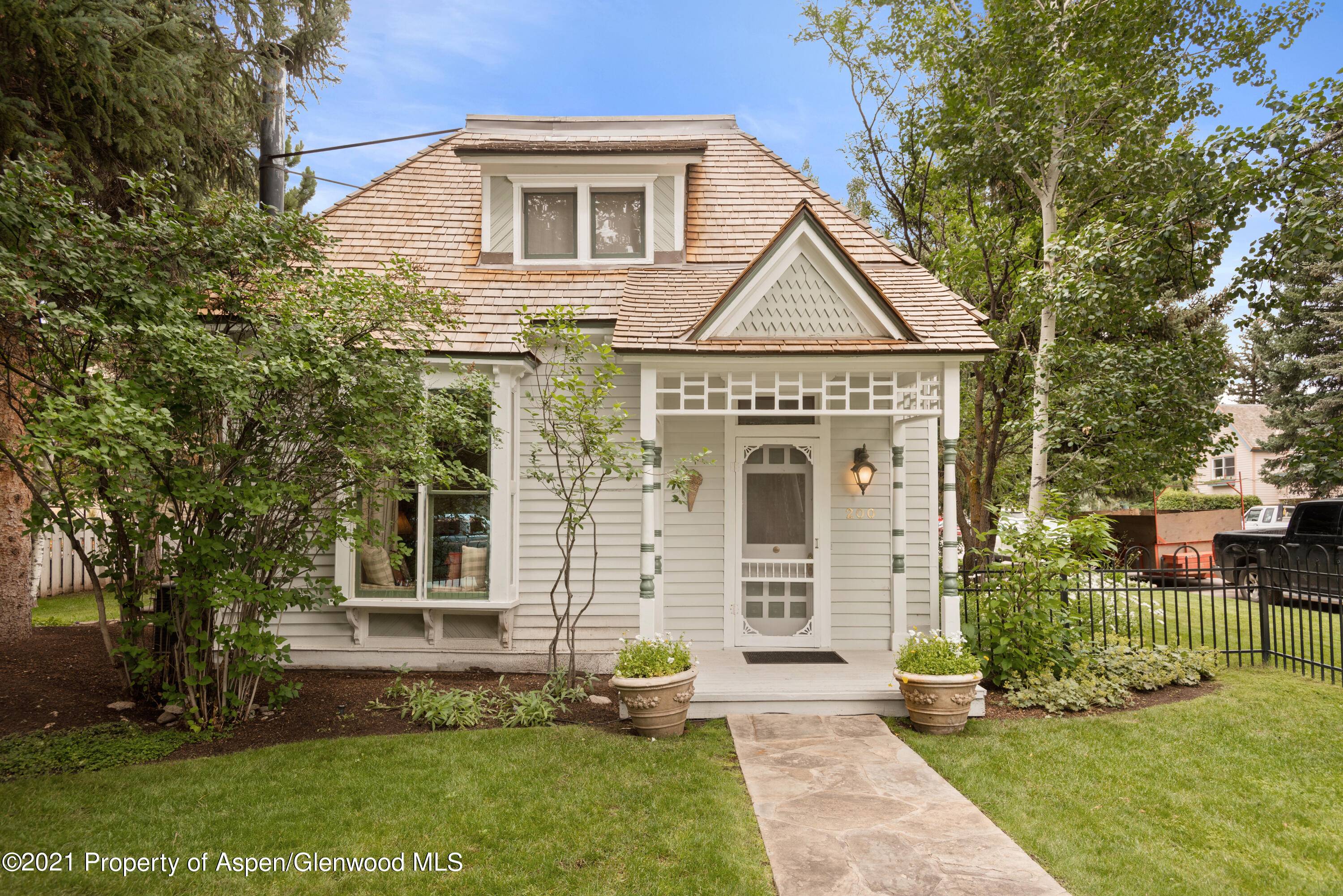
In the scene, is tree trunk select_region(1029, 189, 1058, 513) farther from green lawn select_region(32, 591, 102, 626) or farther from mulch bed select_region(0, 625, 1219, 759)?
green lawn select_region(32, 591, 102, 626)

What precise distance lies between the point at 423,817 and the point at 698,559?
4301mm

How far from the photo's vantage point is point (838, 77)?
14.8 metres

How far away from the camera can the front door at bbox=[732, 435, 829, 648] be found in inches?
309

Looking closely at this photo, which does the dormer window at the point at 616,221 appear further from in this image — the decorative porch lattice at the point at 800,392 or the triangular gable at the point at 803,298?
the triangular gable at the point at 803,298

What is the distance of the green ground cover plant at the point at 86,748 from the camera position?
4.90 meters

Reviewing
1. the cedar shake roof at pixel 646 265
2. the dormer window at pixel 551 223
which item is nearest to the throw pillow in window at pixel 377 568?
the cedar shake roof at pixel 646 265

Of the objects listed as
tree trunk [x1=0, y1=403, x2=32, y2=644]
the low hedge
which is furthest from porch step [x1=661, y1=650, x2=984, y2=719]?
the low hedge

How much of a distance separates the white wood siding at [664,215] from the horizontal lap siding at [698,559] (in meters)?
2.47

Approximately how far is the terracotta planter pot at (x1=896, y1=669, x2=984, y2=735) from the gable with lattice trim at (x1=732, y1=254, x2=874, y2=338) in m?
3.44

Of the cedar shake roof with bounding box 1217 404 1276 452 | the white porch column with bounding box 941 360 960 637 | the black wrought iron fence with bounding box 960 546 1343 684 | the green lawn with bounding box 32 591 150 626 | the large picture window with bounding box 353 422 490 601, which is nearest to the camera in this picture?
the white porch column with bounding box 941 360 960 637

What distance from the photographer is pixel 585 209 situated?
868 centimetres

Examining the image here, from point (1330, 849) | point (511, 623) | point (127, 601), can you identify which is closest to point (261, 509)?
point (127, 601)

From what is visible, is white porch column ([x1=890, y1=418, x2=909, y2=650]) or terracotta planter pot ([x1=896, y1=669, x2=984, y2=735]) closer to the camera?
terracotta planter pot ([x1=896, y1=669, x2=984, y2=735])

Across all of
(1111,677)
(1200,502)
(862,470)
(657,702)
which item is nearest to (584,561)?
(657,702)
